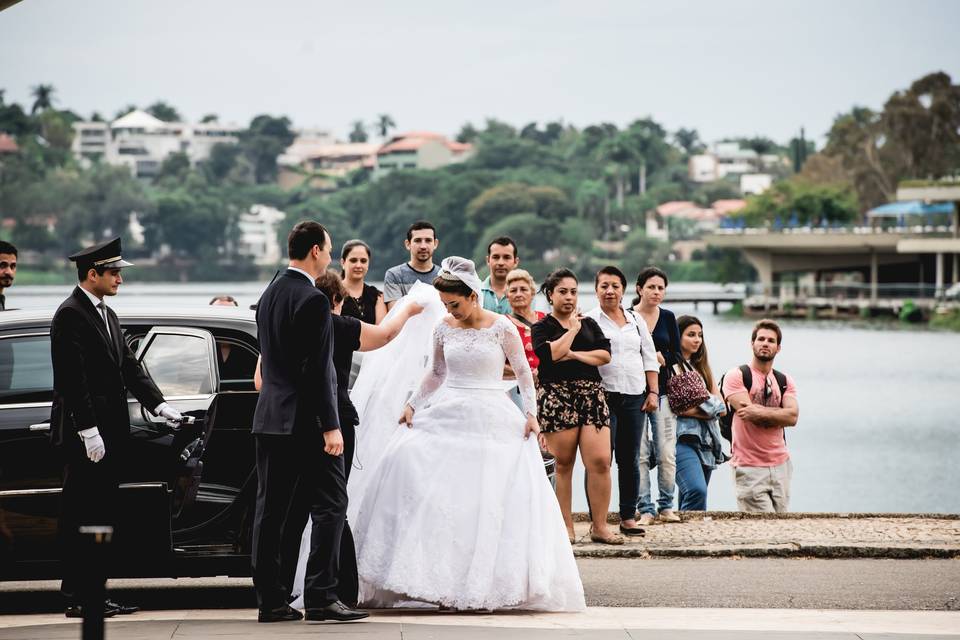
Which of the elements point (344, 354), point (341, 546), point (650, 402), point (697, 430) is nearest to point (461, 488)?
point (341, 546)

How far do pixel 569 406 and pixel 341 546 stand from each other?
2659 millimetres

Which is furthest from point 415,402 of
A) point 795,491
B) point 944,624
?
point 795,491

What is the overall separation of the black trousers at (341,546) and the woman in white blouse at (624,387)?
3.04 meters

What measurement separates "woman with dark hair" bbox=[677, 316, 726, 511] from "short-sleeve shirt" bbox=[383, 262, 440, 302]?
229cm

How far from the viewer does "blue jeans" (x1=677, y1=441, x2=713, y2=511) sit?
1195 centimetres

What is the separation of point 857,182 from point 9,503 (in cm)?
12155

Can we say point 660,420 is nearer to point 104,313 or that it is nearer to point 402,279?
point 402,279

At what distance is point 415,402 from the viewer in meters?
8.19

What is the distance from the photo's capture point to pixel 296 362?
7070mm

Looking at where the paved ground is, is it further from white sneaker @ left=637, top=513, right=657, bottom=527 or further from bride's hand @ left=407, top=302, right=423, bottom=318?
bride's hand @ left=407, top=302, right=423, bottom=318

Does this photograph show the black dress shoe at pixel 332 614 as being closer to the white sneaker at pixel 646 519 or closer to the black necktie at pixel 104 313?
the black necktie at pixel 104 313

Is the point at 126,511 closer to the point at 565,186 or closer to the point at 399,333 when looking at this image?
the point at 399,333

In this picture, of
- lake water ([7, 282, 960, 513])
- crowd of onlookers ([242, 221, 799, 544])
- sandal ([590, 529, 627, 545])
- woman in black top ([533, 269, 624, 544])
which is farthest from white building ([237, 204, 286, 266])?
woman in black top ([533, 269, 624, 544])

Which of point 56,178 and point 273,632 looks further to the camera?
point 56,178
